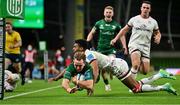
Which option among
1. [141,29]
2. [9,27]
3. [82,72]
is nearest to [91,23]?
[9,27]

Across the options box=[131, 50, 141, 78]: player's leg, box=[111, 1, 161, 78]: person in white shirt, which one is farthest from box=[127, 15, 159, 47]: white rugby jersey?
box=[131, 50, 141, 78]: player's leg

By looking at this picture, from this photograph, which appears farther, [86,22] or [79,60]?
[86,22]

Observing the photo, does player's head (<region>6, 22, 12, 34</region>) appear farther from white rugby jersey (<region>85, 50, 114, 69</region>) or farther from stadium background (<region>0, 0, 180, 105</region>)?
stadium background (<region>0, 0, 180, 105</region>)

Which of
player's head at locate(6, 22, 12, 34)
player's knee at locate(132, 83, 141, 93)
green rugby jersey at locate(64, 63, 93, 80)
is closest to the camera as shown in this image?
green rugby jersey at locate(64, 63, 93, 80)

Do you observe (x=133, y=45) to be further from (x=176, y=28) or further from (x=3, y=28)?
(x=176, y=28)

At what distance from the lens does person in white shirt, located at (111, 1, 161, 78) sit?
1466 centimetres

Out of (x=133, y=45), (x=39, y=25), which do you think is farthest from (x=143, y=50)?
(x=39, y=25)

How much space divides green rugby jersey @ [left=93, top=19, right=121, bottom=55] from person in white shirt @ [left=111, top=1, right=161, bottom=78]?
1.19 m

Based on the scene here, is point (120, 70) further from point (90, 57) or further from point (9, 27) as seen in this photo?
point (9, 27)

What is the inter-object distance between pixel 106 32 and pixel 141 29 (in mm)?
1559

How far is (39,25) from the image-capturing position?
39000 mm

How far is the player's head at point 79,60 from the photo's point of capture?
1248 centimetres

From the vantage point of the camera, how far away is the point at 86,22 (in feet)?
168

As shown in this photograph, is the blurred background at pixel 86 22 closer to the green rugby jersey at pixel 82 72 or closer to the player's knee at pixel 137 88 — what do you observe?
the player's knee at pixel 137 88
